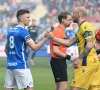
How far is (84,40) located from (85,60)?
0.35m

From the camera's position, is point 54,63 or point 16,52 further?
point 54,63

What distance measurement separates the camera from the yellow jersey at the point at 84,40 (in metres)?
7.17

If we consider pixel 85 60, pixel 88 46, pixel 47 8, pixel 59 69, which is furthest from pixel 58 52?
pixel 47 8

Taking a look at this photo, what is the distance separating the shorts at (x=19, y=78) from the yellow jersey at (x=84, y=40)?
3.09ft

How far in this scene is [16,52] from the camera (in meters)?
7.37

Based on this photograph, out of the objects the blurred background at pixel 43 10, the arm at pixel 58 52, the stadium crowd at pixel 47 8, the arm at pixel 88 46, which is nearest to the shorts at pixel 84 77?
the arm at pixel 88 46

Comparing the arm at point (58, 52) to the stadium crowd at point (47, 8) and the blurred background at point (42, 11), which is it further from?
the stadium crowd at point (47, 8)

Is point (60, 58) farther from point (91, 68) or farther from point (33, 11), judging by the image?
point (33, 11)

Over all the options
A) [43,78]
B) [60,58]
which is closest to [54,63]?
[60,58]

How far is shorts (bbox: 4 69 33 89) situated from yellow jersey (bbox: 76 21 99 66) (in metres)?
0.94

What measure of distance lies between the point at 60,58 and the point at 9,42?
5.03ft

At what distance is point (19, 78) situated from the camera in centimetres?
743

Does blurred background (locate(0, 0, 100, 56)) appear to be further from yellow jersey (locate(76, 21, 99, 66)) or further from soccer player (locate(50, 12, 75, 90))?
yellow jersey (locate(76, 21, 99, 66))

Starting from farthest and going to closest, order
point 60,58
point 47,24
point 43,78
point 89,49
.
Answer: point 47,24
point 43,78
point 60,58
point 89,49
